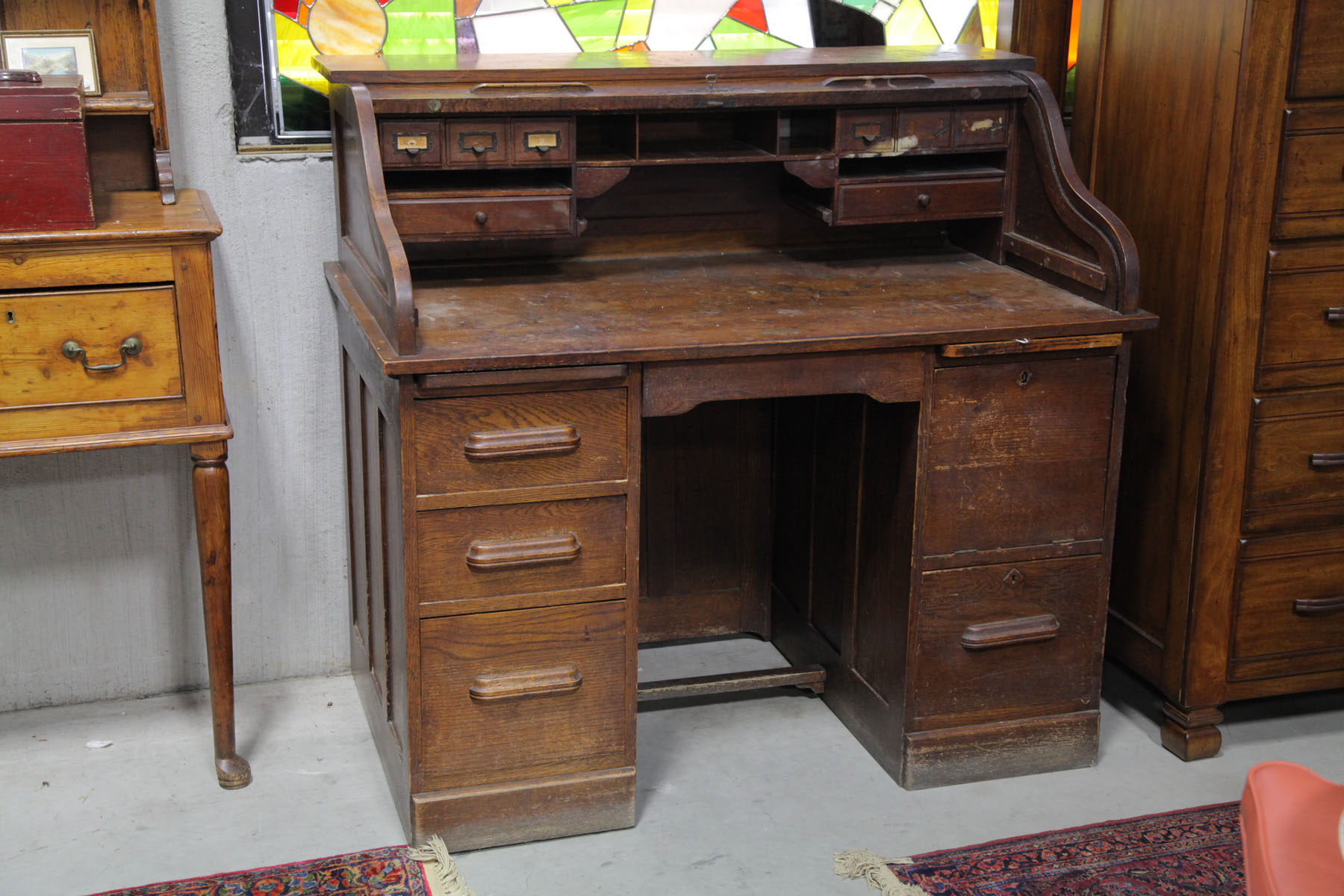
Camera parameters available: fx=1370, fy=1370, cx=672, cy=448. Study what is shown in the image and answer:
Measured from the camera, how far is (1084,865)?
2.43 m

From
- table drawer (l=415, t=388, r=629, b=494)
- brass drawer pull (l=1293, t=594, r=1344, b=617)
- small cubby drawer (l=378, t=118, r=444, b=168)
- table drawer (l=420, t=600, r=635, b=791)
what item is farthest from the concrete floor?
small cubby drawer (l=378, t=118, r=444, b=168)

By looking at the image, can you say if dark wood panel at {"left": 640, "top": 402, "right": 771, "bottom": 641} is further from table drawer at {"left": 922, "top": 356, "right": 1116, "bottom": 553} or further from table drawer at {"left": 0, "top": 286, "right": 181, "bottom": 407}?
table drawer at {"left": 0, "top": 286, "right": 181, "bottom": 407}

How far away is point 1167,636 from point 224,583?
1857mm

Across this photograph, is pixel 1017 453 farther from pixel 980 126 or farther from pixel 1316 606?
pixel 1316 606

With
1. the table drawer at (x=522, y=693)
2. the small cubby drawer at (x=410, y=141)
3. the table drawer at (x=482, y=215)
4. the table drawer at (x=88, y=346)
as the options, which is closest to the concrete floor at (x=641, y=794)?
the table drawer at (x=522, y=693)

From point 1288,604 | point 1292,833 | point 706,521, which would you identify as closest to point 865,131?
point 706,521

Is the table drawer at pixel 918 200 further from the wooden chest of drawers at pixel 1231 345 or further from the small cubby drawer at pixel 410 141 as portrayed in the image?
the small cubby drawer at pixel 410 141

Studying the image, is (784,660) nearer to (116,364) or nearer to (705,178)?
(705,178)

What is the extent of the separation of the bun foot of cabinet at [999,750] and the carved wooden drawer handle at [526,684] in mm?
691

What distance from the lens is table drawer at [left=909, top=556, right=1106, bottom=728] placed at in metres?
2.56

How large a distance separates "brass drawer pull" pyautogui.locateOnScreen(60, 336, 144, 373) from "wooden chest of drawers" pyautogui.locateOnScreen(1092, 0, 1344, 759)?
1.92 m

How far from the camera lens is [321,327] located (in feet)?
9.46

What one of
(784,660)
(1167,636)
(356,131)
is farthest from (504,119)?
(1167,636)

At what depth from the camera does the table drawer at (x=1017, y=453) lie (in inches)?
96.3
